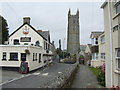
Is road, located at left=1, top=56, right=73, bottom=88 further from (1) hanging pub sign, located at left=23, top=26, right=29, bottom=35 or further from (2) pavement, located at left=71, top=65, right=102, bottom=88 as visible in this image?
(1) hanging pub sign, located at left=23, top=26, right=29, bottom=35

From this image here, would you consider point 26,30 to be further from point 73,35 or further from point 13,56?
point 73,35

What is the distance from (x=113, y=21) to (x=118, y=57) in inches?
81.4

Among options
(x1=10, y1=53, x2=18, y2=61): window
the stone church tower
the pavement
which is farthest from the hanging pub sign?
the stone church tower

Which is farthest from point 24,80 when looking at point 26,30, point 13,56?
point 26,30

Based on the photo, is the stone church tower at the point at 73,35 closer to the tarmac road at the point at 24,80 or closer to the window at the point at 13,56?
the window at the point at 13,56

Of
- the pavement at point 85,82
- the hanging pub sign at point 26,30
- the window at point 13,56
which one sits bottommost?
the pavement at point 85,82

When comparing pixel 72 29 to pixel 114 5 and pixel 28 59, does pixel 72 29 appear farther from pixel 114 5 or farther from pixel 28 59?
pixel 114 5

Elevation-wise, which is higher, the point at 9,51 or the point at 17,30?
the point at 17,30

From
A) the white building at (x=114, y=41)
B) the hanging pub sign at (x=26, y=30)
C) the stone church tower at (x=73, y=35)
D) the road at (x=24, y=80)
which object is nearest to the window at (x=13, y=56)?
the road at (x=24, y=80)

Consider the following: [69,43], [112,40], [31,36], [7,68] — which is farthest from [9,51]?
[69,43]

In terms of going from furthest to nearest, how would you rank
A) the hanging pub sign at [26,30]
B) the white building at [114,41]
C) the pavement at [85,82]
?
the hanging pub sign at [26,30] < the pavement at [85,82] < the white building at [114,41]

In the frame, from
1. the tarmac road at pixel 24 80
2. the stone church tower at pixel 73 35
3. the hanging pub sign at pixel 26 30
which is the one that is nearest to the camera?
the tarmac road at pixel 24 80

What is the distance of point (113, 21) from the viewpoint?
9586 mm

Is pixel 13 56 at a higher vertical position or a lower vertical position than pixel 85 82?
higher
